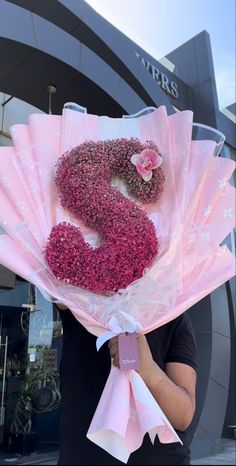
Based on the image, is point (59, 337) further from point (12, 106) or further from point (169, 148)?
point (169, 148)

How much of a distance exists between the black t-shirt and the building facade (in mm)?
3660

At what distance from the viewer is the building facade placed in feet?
17.4

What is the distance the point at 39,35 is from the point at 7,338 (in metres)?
4.85

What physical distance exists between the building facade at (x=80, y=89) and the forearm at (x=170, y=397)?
384 cm

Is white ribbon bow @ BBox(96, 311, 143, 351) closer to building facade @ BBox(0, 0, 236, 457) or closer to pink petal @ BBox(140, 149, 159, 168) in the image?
pink petal @ BBox(140, 149, 159, 168)

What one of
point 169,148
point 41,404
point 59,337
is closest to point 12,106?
point 59,337

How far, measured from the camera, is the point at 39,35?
17.2 feet

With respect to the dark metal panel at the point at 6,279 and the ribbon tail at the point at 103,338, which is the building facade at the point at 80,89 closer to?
the dark metal panel at the point at 6,279

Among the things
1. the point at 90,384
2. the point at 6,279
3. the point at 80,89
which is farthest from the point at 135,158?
the point at 6,279

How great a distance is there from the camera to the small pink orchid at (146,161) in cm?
159

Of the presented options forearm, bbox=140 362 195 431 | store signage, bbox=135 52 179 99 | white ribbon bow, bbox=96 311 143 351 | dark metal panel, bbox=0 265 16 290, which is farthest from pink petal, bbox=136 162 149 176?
store signage, bbox=135 52 179 99

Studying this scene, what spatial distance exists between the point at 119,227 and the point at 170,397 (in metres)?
0.54

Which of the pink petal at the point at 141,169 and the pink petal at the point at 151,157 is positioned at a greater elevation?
the pink petal at the point at 151,157

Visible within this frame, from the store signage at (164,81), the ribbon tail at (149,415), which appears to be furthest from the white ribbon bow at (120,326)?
the store signage at (164,81)
